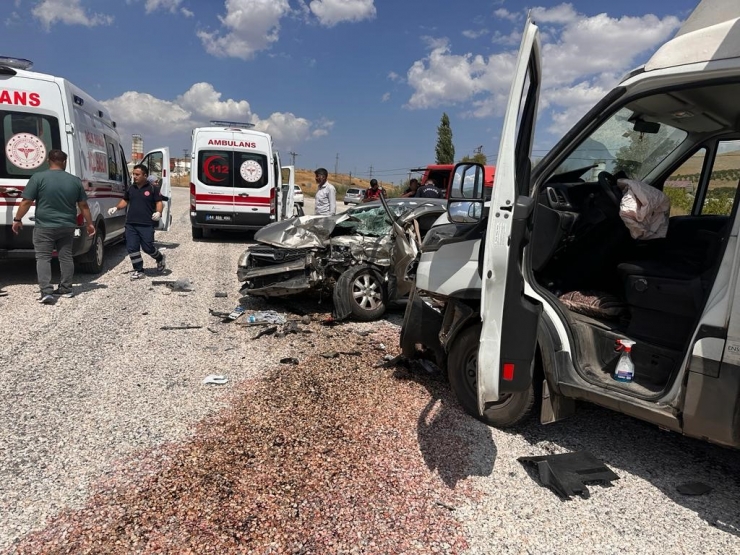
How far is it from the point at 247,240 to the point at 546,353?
11537mm

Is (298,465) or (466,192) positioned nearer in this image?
(298,465)

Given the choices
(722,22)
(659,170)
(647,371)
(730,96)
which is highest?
(722,22)

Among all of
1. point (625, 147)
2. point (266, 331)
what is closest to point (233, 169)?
point (266, 331)

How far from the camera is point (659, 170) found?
416cm

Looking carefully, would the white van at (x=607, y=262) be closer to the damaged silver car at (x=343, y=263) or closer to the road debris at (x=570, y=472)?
the road debris at (x=570, y=472)

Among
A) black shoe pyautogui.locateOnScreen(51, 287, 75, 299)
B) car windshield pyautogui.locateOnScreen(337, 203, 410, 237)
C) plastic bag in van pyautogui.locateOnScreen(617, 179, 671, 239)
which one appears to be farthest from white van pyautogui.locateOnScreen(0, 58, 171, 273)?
plastic bag in van pyautogui.locateOnScreen(617, 179, 671, 239)

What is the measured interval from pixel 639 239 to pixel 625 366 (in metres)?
0.97

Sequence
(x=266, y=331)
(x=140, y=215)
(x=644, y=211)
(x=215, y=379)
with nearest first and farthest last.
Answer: (x=644, y=211), (x=215, y=379), (x=266, y=331), (x=140, y=215)

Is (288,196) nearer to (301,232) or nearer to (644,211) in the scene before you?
(301,232)

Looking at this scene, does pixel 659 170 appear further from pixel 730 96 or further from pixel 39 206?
pixel 39 206

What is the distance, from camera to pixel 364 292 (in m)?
6.16

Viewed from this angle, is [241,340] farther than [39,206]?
No

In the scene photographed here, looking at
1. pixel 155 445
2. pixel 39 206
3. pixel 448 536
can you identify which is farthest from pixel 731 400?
pixel 39 206

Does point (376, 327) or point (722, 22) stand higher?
point (722, 22)
